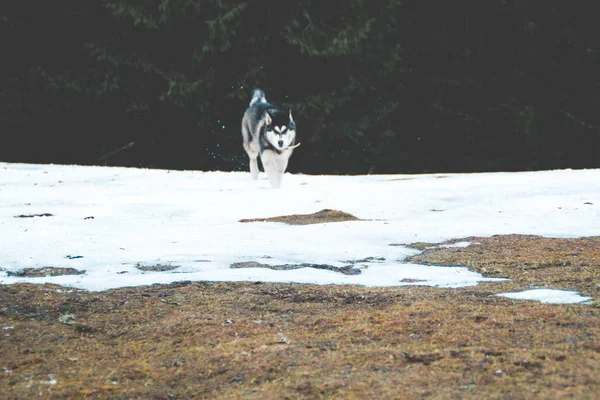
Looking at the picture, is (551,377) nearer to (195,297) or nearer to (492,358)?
(492,358)

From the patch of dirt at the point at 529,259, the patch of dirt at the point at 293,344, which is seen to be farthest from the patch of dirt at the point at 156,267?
the patch of dirt at the point at 529,259

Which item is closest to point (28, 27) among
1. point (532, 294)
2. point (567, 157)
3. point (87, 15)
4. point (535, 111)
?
point (87, 15)

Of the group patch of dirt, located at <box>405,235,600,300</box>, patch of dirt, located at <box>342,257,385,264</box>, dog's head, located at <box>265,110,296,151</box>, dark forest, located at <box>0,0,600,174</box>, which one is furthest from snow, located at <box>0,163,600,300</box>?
dark forest, located at <box>0,0,600,174</box>

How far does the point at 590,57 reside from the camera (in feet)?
79.3

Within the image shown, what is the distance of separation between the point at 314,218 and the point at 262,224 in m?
0.78

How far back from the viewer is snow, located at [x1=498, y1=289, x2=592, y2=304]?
159 inches

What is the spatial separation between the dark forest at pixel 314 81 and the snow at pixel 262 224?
31.0 ft

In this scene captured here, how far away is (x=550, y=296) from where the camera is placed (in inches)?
165

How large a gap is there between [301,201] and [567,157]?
55.0 feet

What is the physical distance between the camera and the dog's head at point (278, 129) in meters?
11.2

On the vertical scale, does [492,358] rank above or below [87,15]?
below

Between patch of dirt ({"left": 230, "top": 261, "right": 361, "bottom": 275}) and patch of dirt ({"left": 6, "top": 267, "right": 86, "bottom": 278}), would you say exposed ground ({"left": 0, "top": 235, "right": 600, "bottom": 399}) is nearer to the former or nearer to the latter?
patch of dirt ({"left": 6, "top": 267, "right": 86, "bottom": 278})

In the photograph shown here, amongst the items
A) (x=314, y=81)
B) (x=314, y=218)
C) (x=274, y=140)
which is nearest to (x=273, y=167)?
(x=274, y=140)

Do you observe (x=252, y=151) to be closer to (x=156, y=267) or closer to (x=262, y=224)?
(x=262, y=224)
